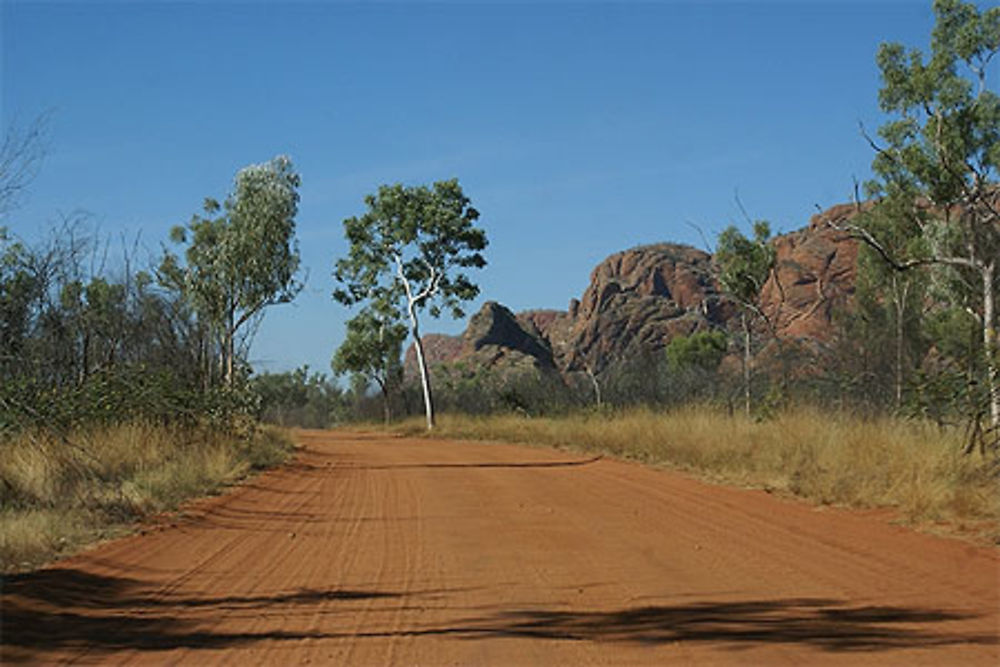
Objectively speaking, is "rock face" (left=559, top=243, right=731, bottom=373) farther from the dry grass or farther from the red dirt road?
the red dirt road

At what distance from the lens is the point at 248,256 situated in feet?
86.3

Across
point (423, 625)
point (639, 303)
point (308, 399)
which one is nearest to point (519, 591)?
point (423, 625)

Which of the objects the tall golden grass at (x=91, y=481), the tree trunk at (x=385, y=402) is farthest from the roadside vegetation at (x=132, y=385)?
the tree trunk at (x=385, y=402)

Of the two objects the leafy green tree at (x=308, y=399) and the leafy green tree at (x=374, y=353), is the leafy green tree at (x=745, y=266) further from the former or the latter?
the leafy green tree at (x=308, y=399)

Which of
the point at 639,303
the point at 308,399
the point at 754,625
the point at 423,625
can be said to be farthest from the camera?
the point at 639,303

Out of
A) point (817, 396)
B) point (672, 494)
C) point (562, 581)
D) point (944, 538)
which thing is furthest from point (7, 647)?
point (817, 396)

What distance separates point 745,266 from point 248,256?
1607 centimetres

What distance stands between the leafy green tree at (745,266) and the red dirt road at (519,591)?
65.3 ft

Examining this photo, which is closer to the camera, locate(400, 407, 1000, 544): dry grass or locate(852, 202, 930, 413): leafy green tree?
locate(400, 407, 1000, 544): dry grass

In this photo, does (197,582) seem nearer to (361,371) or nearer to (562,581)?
(562,581)

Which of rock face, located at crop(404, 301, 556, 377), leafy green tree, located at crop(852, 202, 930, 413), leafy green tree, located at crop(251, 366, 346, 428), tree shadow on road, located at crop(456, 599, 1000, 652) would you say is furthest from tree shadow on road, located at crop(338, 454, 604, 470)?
rock face, located at crop(404, 301, 556, 377)

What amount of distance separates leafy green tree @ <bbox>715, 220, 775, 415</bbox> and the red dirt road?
65.3 ft

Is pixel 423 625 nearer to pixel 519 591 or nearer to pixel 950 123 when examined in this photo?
pixel 519 591

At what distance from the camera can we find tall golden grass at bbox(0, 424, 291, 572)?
8547mm
